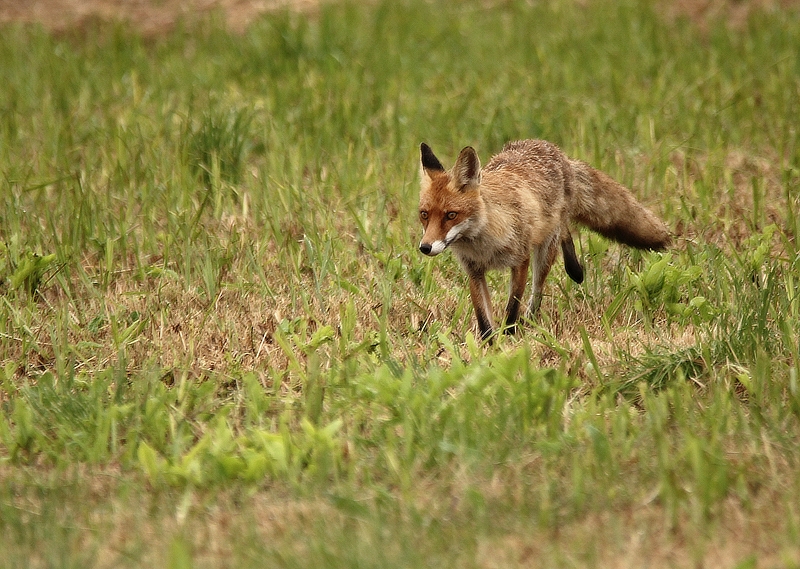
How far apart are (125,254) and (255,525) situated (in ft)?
10.9

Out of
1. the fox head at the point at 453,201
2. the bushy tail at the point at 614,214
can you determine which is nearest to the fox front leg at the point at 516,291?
the fox head at the point at 453,201

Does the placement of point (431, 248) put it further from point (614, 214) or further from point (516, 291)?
point (614, 214)

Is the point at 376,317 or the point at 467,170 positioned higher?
the point at 467,170

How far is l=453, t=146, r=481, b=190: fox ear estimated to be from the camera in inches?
206

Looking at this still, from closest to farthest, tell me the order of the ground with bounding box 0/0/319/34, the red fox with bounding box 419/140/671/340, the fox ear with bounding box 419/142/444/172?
the red fox with bounding box 419/140/671/340 < the fox ear with bounding box 419/142/444/172 < the ground with bounding box 0/0/319/34

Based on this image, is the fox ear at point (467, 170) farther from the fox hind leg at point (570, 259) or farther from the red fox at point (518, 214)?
the fox hind leg at point (570, 259)

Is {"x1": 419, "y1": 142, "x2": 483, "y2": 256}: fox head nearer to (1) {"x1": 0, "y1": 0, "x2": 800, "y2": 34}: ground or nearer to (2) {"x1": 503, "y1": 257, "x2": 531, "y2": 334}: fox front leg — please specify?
(2) {"x1": 503, "y1": 257, "x2": 531, "y2": 334}: fox front leg

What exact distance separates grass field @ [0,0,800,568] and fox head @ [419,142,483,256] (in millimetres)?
466

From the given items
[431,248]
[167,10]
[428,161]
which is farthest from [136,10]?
[431,248]

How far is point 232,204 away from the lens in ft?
23.0

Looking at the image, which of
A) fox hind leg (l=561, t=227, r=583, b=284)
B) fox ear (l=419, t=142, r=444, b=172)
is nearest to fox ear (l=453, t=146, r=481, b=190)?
fox ear (l=419, t=142, r=444, b=172)

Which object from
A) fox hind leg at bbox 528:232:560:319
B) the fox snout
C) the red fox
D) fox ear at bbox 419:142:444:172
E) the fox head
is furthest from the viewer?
fox hind leg at bbox 528:232:560:319

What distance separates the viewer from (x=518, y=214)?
5.56 metres

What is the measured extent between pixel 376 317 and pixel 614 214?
5.30 feet
